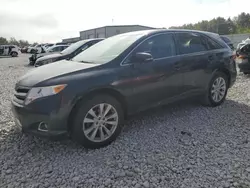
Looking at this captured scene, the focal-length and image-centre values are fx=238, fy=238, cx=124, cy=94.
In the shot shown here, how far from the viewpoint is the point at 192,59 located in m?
4.25

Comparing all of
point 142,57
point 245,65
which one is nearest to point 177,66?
point 142,57

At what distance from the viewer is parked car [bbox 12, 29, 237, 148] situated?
2.93m

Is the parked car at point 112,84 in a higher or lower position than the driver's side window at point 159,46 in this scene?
lower

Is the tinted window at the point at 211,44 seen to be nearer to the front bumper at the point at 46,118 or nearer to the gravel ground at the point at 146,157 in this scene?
the gravel ground at the point at 146,157

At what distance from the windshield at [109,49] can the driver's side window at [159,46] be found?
0.56 feet

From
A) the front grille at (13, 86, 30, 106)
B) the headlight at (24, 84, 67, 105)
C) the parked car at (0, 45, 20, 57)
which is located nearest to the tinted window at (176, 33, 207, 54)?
the headlight at (24, 84, 67, 105)

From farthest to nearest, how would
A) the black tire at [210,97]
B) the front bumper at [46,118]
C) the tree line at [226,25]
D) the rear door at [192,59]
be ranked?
1. the tree line at [226,25]
2. the black tire at [210,97]
3. the rear door at [192,59]
4. the front bumper at [46,118]

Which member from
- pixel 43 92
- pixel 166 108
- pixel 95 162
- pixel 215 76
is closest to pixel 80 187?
pixel 95 162

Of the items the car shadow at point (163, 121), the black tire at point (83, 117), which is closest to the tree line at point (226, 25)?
the car shadow at point (163, 121)

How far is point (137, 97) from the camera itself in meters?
3.54

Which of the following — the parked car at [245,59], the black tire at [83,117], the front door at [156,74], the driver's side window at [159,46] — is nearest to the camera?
the black tire at [83,117]

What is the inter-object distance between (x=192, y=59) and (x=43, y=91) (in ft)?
8.67

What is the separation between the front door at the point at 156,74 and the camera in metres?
3.53

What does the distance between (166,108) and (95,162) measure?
Answer: 2.23 m
